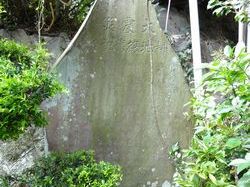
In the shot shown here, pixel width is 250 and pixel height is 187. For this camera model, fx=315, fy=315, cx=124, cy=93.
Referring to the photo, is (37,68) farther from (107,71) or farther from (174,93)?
(174,93)

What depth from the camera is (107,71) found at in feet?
8.36

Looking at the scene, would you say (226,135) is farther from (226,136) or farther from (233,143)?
(233,143)

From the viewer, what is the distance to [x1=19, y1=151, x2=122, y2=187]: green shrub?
182 centimetres

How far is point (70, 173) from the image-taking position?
6.14 feet

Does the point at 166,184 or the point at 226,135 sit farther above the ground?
the point at 226,135

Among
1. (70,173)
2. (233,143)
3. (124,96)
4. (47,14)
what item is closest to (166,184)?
(124,96)

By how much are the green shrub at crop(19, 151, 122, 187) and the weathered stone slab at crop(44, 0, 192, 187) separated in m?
0.44

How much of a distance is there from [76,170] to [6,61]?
0.74 m

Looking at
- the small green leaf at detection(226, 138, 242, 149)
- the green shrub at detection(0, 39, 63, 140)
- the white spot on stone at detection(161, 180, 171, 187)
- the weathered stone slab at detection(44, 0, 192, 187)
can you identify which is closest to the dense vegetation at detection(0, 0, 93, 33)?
the weathered stone slab at detection(44, 0, 192, 187)

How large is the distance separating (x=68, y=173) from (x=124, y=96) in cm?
89

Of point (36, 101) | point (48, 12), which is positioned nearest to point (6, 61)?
point (36, 101)

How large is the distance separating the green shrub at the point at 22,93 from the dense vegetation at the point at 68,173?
394 millimetres

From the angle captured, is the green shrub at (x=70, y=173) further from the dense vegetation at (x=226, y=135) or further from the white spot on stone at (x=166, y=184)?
the white spot on stone at (x=166, y=184)

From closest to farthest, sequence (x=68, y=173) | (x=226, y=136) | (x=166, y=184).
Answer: (x=226, y=136) < (x=68, y=173) < (x=166, y=184)
